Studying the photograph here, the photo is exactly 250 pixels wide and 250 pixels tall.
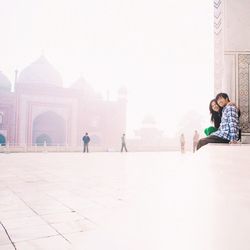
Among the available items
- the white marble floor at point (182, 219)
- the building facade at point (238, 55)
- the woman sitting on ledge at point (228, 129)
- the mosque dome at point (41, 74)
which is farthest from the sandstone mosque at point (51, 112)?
the white marble floor at point (182, 219)

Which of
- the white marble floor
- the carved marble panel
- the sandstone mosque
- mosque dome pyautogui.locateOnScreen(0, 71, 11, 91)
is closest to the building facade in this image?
the carved marble panel

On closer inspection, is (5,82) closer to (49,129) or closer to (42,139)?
(49,129)

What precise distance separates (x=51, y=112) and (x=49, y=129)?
1637 millimetres

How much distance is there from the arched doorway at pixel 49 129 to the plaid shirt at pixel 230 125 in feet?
79.5

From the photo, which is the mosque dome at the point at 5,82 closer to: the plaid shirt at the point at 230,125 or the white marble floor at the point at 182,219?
the plaid shirt at the point at 230,125

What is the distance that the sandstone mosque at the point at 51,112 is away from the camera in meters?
24.1

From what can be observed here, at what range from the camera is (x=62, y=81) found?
28.9 metres

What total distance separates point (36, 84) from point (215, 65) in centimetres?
2275

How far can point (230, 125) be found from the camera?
95.5 inches

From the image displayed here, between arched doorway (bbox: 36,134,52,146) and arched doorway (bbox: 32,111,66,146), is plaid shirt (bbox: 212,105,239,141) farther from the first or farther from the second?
arched doorway (bbox: 36,134,52,146)

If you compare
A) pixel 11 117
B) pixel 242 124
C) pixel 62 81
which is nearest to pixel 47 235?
pixel 242 124

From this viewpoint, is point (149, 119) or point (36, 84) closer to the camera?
point (36, 84)

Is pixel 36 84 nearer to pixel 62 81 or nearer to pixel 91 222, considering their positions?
pixel 62 81

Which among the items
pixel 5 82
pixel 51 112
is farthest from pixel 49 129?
pixel 5 82
